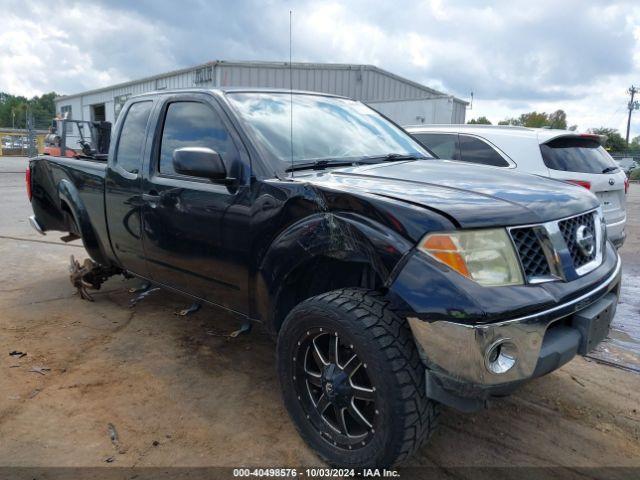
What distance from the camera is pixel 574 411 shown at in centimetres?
311

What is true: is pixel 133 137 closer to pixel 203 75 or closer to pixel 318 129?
pixel 318 129

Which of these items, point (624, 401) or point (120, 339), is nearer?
point (624, 401)

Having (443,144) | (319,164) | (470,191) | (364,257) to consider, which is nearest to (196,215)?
(319,164)

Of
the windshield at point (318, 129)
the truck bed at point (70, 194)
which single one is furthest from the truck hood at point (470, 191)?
the truck bed at point (70, 194)

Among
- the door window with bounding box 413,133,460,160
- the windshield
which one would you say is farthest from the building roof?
the windshield

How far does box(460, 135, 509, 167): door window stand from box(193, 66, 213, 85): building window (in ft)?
36.9

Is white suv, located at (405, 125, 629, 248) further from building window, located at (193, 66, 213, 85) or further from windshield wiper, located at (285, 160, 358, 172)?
building window, located at (193, 66, 213, 85)

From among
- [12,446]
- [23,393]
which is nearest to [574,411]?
[12,446]

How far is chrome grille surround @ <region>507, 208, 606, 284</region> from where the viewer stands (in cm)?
222

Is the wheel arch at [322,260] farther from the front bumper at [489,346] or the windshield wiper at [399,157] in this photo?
the windshield wiper at [399,157]

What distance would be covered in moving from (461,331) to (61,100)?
36354mm

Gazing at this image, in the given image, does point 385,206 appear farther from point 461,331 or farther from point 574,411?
point 574,411

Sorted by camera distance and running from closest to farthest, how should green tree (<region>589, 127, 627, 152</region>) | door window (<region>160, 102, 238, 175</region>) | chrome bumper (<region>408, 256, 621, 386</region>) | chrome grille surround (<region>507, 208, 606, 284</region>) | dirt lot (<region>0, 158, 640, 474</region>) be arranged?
chrome bumper (<region>408, 256, 621, 386</region>) < chrome grille surround (<region>507, 208, 606, 284</region>) < dirt lot (<region>0, 158, 640, 474</region>) < door window (<region>160, 102, 238, 175</region>) < green tree (<region>589, 127, 627, 152</region>)

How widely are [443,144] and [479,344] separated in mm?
4683
